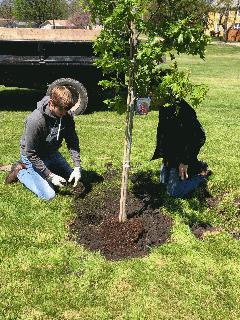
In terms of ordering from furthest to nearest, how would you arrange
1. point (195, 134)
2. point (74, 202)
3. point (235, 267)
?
point (74, 202) < point (195, 134) < point (235, 267)

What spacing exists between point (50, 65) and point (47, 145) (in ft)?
13.3

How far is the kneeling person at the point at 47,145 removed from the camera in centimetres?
507

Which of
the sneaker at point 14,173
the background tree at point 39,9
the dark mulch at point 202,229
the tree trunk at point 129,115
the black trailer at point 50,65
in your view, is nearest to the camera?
the tree trunk at point 129,115

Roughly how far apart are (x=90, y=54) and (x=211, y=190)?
484 cm

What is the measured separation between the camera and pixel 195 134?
5.07 m

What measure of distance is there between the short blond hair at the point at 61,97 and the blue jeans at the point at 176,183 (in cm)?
172

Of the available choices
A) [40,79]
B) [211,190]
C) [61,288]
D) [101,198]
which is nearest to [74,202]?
[101,198]

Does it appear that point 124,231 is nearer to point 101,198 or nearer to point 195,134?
point 101,198

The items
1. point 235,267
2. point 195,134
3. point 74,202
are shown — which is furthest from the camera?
point 74,202

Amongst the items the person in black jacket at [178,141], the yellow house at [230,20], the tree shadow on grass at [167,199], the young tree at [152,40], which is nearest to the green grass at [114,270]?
the tree shadow on grass at [167,199]

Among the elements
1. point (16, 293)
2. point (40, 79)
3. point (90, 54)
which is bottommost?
point (16, 293)

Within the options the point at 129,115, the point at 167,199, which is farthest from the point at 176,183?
the point at 129,115

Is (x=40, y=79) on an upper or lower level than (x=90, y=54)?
lower

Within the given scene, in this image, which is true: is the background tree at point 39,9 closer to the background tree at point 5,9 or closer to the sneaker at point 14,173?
the background tree at point 5,9
